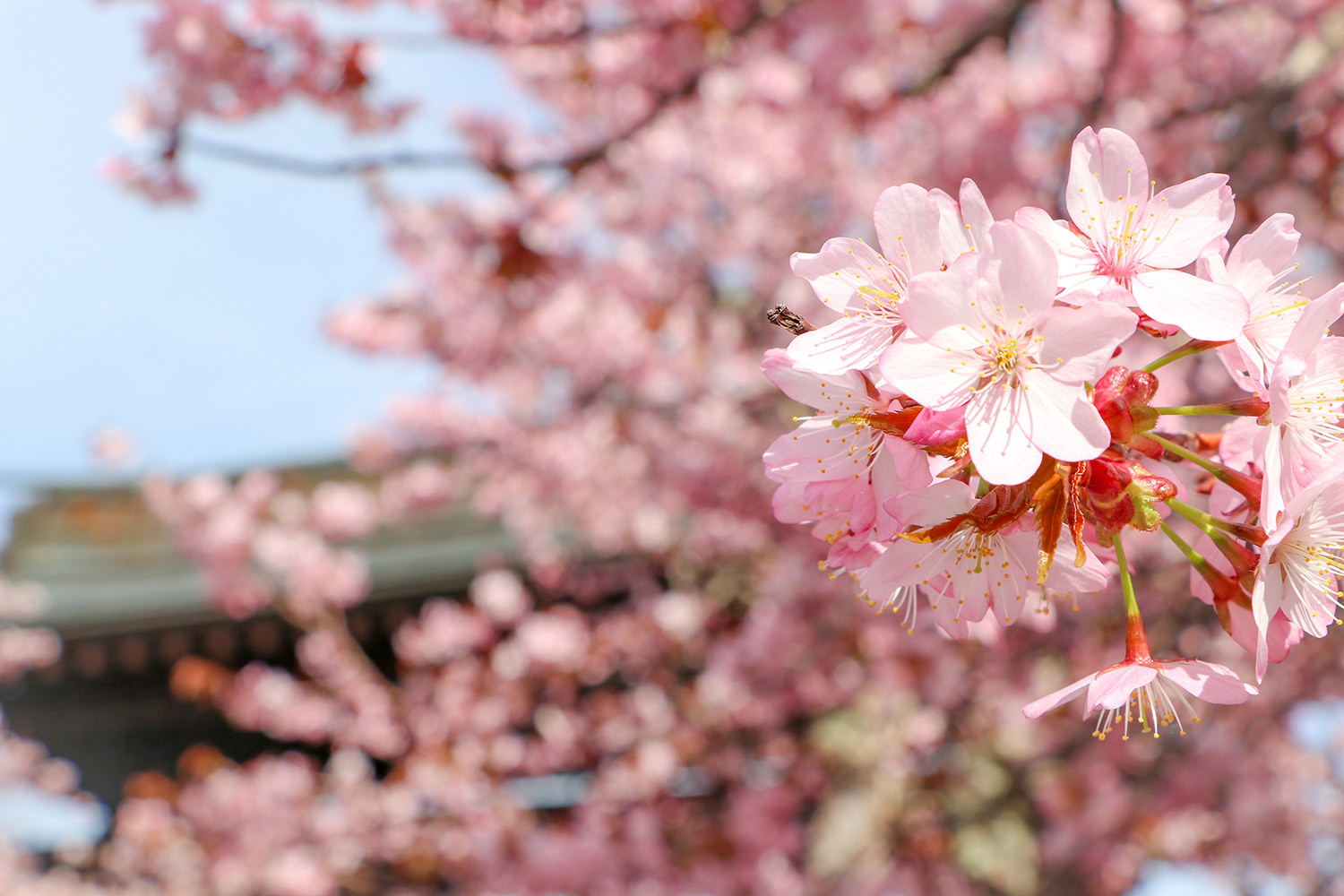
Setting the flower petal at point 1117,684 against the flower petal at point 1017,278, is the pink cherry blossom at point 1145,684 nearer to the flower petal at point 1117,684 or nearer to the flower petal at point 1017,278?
the flower petal at point 1117,684

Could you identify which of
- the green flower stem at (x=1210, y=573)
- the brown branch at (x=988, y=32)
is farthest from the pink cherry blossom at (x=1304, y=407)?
the brown branch at (x=988, y=32)

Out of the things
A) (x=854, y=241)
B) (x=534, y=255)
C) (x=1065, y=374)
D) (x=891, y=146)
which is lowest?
(x=1065, y=374)

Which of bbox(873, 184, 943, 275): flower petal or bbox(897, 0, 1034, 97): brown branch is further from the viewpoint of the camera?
bbox(897, 0, 1034, 97): brown branch

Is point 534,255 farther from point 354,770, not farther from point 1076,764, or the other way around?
point 354,770

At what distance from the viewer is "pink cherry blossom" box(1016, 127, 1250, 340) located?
936 mm

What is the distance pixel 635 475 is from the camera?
7980 millimetres

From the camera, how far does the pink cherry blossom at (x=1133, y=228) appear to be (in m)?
0.94

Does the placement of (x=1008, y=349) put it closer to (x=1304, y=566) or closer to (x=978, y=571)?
(x=978, y=571)

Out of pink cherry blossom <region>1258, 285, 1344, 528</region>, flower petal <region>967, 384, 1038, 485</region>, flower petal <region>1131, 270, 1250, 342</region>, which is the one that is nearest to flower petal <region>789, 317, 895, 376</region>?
flower petal <region>967, 384, 1038, 485</region>

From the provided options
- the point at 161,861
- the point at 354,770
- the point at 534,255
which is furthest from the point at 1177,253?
the point at 161,861

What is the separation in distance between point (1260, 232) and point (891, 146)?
596cm

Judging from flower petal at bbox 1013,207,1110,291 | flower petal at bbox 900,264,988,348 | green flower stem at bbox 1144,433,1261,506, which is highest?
flower petal at bbox 1013,207,1110,291

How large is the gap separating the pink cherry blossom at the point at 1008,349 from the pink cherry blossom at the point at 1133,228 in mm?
60

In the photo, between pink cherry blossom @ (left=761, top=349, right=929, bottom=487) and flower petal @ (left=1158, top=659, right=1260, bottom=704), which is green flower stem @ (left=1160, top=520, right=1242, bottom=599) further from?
pink cherry blossom @ (left=761, top=349, right=929, bottom=487)
